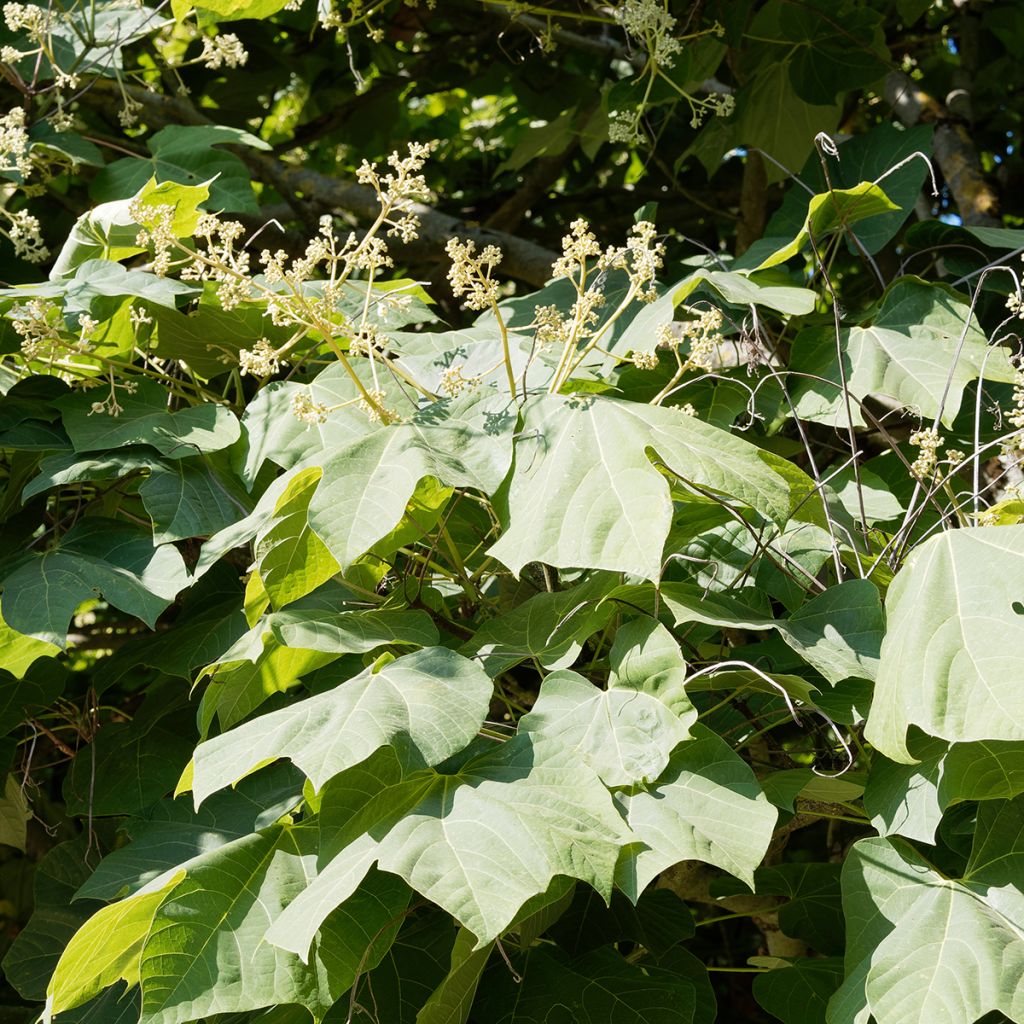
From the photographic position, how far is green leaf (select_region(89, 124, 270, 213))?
2156 mm

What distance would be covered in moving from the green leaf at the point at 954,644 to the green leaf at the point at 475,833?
0.29 meters

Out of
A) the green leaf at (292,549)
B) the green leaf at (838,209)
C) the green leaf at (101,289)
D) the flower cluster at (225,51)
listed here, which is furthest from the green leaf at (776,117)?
the green leaf at (292,549)

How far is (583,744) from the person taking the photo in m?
1.17

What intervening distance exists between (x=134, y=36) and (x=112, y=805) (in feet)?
5.02

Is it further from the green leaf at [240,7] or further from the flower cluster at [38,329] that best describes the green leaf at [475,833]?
the green leaf at [240,7]

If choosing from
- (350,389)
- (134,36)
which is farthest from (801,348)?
(134,36)

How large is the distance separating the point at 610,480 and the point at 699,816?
0.35m

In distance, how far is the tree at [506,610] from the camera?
1.12 metres

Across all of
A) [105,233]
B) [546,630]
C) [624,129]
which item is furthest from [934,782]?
[105,233]

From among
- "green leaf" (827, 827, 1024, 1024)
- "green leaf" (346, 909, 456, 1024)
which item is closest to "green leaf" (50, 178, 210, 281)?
"green leaf" (346, 909, 456, 1024)

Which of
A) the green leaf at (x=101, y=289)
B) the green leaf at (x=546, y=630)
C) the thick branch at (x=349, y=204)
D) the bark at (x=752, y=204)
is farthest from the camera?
the bark at (x=752, y=204)

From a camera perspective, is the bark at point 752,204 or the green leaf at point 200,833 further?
the bark at point 752,204

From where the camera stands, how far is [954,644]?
1.11 metres

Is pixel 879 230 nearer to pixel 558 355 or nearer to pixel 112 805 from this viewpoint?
pixel 558 355
